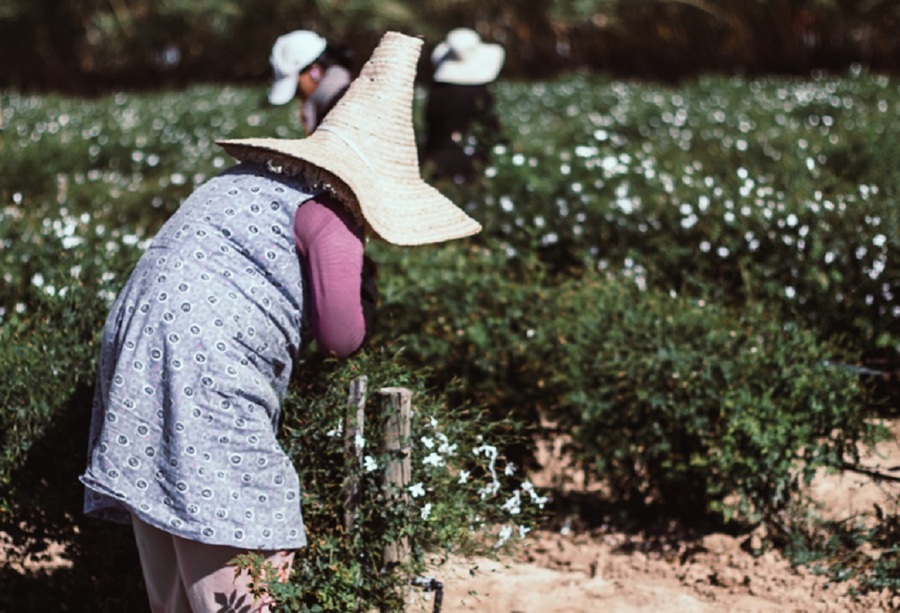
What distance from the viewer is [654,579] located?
4465 mm

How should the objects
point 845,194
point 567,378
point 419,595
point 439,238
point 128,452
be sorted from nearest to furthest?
point 128,452 < point 439,238 < point 419,595 < point 567,378 < point 845,194

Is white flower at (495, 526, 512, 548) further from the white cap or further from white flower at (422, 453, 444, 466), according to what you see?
the white cap

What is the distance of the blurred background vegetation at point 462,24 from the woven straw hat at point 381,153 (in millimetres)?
14890

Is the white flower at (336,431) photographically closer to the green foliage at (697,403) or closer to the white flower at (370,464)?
the white flower at (370,464)

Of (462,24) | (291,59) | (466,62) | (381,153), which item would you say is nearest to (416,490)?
(381,153)

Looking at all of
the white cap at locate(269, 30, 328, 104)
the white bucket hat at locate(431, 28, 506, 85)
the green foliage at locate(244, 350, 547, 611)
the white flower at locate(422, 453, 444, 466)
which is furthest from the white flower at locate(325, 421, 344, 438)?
the white bucket hat at locate(431, 28, 506, 85)

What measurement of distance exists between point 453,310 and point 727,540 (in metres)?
1.42

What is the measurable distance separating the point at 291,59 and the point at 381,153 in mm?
1778

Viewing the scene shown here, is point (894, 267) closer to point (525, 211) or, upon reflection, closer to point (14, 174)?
point (525, 211)

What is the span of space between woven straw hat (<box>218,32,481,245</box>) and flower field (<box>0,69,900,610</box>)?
0.59 meters

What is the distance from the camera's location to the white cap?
4641 mm

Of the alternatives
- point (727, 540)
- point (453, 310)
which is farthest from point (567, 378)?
point (727, 540)

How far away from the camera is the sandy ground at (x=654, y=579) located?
4098 millimetres

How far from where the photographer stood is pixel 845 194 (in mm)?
6156
